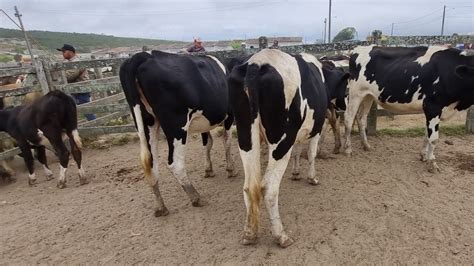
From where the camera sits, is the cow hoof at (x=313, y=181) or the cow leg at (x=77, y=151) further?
the cow leg at (x=77, y=151)

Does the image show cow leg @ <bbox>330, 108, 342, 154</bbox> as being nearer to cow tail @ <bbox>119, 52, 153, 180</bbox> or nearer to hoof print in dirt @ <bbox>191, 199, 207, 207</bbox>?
hoof print in dirt @ <bbox>191, 199, 207, 207</bbox>

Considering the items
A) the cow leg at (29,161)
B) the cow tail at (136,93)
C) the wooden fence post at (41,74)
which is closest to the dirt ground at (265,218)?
the cow leg at (29,161)

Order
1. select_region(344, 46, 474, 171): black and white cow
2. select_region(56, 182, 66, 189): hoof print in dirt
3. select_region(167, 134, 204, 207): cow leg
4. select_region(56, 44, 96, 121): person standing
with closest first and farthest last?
select_region(167, 134, 204, 207): cow leg → select_region(344, 46, 474, 171): black and white cow → select_region(56, 182, 66, 189): hoof print in dirt → select_region(56, 44, 96, 121): person standing

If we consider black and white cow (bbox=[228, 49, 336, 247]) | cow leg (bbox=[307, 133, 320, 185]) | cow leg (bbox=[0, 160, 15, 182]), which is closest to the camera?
black and white cow (bbox=[228, 49, 336, 247])

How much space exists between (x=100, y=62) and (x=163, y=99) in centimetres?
400

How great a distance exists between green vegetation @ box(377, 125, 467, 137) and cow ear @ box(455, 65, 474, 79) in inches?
85.1

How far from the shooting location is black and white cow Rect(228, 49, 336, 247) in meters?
3.11

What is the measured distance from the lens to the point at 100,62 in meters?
7.03

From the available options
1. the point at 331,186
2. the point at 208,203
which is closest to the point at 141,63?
the point at 208,203

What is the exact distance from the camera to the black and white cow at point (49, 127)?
550 cm

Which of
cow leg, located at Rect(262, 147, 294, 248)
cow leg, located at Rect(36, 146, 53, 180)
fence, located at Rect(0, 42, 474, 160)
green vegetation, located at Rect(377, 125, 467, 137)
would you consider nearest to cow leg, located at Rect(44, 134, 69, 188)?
cow leg, located at Rect(36, 146, 53, 180)

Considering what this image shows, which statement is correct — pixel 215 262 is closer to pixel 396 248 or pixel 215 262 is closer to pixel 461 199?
pixel 396 248

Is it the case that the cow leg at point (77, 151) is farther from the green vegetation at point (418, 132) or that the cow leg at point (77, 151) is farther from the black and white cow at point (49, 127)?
the green vegetation at point (418, 132)

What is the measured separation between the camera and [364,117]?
20.9 feet
